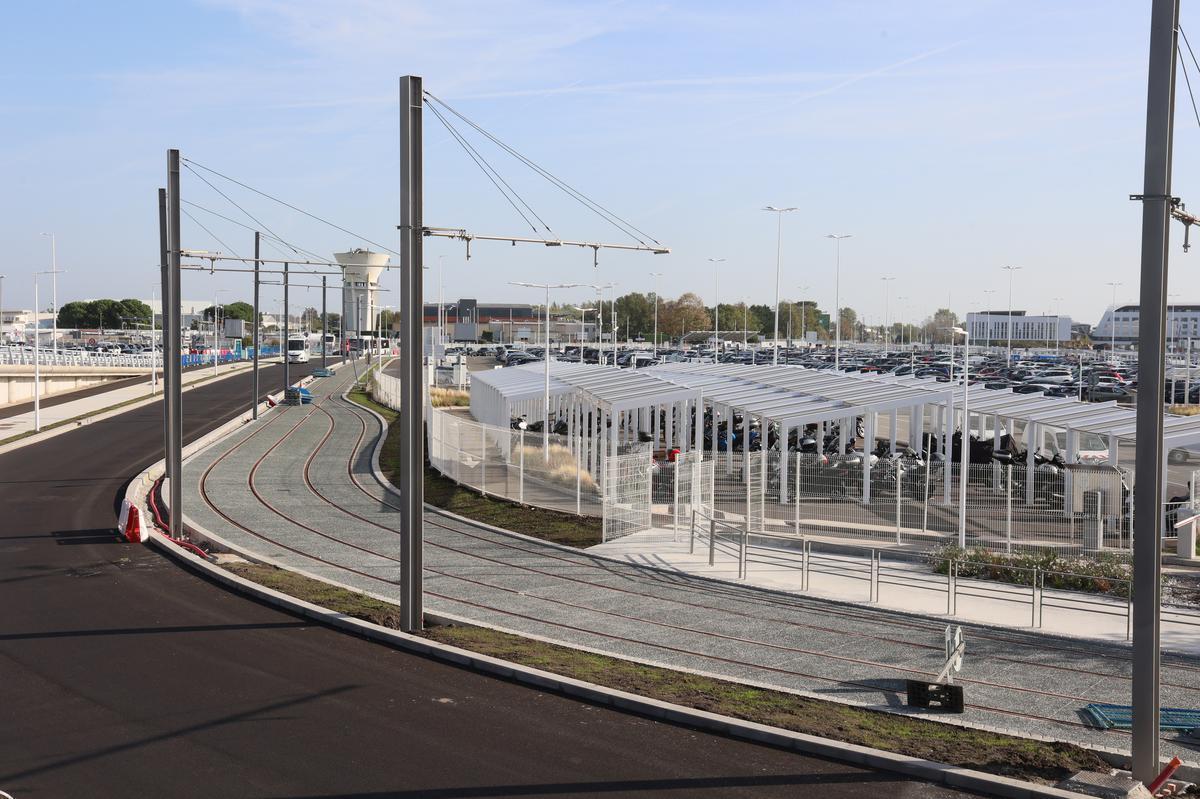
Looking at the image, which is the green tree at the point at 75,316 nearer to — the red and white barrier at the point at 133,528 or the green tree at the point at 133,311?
the green tree at the point at 133,311

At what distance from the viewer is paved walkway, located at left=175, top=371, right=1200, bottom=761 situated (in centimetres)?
1323

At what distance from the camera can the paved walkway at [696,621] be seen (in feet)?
43.4

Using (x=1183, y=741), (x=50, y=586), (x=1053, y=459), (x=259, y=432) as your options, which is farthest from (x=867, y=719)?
(x=259, y=432)

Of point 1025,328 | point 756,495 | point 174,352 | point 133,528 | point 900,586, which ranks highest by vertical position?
point 1025,328

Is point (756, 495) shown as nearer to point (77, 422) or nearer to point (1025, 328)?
point (77, 422)

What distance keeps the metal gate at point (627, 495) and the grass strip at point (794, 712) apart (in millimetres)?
8445

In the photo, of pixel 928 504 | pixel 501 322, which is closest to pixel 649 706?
pixel 928 504

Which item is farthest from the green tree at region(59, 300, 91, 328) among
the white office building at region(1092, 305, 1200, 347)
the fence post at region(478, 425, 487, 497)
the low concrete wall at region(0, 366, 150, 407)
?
the fence post at region(478, 425, 487, 497)

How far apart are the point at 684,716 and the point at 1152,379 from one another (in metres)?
5.60

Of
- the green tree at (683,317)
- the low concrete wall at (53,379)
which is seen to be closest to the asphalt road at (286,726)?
the low concrete wall at (53,379)

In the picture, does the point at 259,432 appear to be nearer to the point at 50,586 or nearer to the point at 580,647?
the point at 50,586

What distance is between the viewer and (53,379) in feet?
224

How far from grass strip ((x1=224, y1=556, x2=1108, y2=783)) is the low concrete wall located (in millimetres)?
54806

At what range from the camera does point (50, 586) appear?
18.3 m
